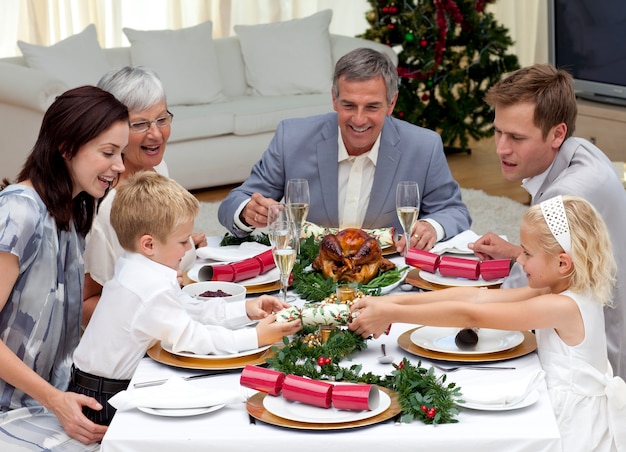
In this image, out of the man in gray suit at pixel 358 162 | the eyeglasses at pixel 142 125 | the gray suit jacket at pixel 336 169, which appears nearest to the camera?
the eyeglasses at pixel 142 125

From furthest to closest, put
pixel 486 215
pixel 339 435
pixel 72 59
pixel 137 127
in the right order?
pixel 72 59
pixel 486 215
pixel 137 127
pixel 339 435

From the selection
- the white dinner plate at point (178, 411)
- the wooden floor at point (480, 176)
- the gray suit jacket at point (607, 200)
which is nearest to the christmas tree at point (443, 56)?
the wooden floor at point (480, 176)

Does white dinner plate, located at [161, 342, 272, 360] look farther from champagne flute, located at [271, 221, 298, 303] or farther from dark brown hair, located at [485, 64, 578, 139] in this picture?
dark brown hair, located at [485, 64, 578, 139]

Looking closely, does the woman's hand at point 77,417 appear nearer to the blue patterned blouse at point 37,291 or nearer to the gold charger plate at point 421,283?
the blue patterned blouse at point 37,291

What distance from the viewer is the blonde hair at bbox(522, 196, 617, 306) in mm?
2086

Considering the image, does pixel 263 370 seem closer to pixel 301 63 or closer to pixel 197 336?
pixel 197 336

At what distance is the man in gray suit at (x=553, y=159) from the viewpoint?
2.50m

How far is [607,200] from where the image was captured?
2514 mm

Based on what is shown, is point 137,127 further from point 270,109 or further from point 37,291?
point 270,109

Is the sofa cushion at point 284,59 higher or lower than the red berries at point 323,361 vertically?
lower

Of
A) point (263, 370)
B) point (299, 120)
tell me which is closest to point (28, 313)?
point (263, 370)

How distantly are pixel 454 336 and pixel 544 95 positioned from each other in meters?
0.79

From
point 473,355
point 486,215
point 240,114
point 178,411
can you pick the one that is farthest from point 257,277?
point 240,114

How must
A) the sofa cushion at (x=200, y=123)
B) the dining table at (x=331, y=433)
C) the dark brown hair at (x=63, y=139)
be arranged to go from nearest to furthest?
the dining table at (x=331, y=433) < the dark brown hair at (x=63, y=139) < the sofa cushion at (x=200, y=123)
